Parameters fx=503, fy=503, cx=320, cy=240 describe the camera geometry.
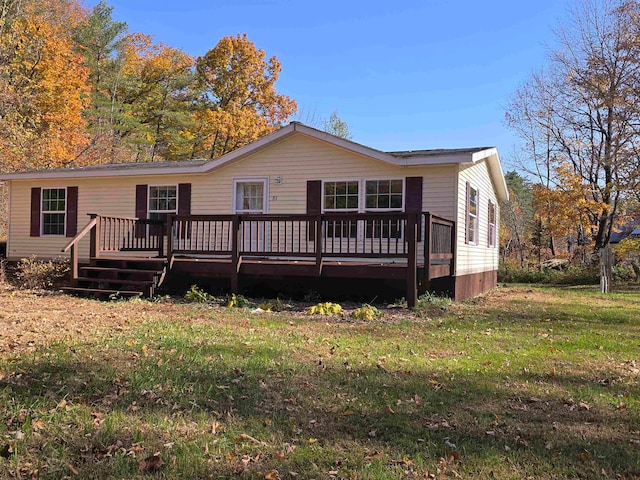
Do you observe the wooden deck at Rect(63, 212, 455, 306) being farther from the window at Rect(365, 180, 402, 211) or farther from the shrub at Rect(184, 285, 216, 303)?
the shrub at Rect(184, 285, 216, 303)

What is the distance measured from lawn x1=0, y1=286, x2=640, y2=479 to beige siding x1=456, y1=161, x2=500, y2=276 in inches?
178

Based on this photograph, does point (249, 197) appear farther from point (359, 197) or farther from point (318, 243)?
point (318, 243)

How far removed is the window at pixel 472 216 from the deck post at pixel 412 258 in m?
3.67

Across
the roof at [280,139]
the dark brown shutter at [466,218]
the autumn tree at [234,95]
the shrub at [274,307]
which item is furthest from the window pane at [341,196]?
the autumn tree at [234,95]

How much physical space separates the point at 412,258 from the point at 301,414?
5.46 m

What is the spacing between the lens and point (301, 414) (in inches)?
148

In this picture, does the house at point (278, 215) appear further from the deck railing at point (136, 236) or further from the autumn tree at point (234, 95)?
the autumn tree at point (234, 95)

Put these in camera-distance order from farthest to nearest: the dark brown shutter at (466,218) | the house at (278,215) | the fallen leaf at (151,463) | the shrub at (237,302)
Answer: the dark brown shutter at (466,218)
the house at (278,215)
the shrub at (237,302)
the fallen leaf at (151,463)

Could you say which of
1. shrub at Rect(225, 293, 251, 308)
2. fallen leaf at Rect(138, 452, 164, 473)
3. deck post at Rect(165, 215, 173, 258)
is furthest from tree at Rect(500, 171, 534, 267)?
fallen leaf at Rect(138, 452, 164, 473)

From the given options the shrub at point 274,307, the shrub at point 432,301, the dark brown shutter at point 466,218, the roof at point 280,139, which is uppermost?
the roof at point 280,139

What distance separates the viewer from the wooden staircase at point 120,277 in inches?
394

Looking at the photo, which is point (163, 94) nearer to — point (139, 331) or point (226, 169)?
point (226, 169)

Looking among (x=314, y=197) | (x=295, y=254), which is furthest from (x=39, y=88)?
(x=295, y=254)

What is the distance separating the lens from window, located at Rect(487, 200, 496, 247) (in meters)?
15.3
